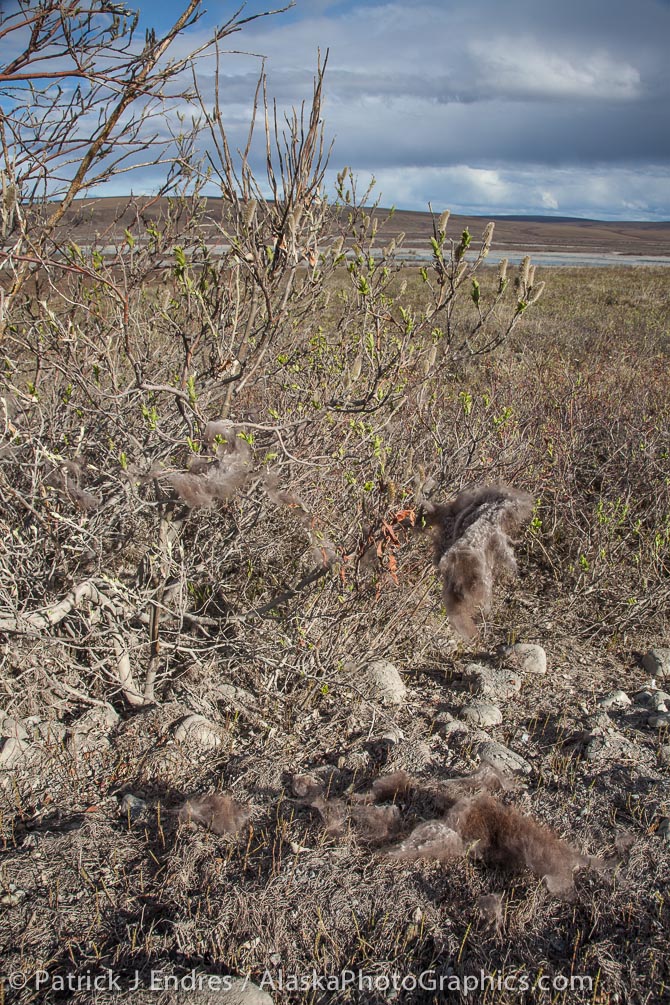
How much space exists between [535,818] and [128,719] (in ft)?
5.54

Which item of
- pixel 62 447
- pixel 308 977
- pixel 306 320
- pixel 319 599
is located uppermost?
pixel 306 320

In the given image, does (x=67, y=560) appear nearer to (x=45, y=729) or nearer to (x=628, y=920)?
(x=45, y=729)

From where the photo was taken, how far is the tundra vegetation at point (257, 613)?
199 cm

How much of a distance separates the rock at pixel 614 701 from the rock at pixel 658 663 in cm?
35

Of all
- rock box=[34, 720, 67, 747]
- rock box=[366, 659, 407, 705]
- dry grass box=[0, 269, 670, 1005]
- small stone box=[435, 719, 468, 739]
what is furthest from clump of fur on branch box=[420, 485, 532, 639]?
rock box=[34, 720, 67, 747]

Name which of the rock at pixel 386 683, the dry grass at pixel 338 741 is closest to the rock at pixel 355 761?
the dry grass at pixel 338 741

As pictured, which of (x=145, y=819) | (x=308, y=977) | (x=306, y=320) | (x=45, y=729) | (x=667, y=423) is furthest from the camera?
(x=667, y=423)

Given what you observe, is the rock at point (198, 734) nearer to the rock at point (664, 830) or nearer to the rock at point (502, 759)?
the rock at point (502, 759)

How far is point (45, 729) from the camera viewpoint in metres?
2.70

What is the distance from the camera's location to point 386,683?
3090mm

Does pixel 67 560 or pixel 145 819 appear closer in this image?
pixel 145 819

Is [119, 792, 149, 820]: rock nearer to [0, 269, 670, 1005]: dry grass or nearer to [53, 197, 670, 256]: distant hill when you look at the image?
[0, 269, 670, 1005]: dry grass

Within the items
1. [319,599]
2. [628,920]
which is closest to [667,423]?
[319,599]

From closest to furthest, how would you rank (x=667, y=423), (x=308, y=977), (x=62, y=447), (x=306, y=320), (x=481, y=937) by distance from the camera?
(x=308, y=977) < (x=481, y=937) < (x=62, y=447) < (x=306, y=320) < (x=667, y=423)
